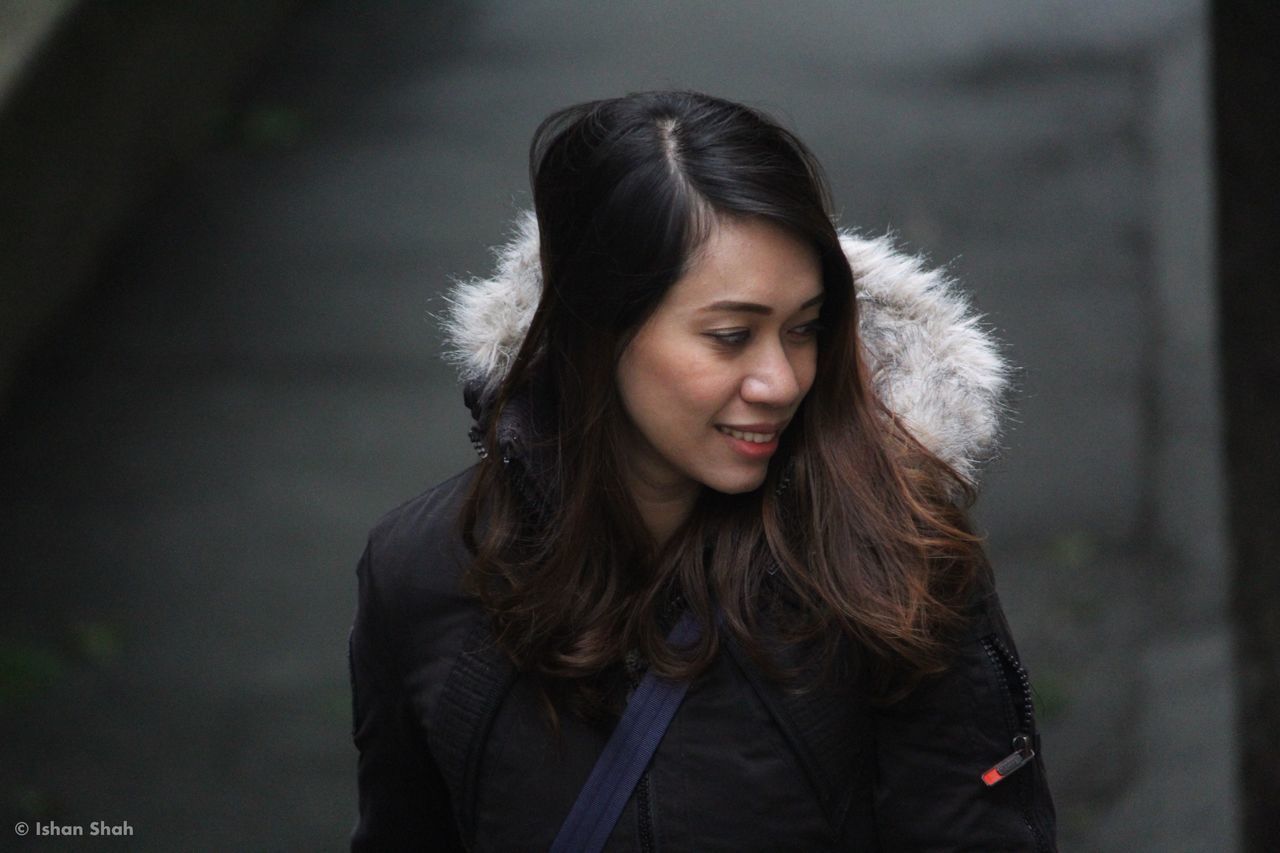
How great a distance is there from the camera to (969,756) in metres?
1.96

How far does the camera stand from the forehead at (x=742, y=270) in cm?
195

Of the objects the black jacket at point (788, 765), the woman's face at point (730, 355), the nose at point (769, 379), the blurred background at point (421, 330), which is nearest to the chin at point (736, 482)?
the woman's face at point (730, 355)

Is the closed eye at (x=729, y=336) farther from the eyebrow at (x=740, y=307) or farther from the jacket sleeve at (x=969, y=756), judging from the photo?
the jacket sleeve at (x=969, y=756)

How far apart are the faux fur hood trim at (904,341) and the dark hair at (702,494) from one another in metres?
0.05

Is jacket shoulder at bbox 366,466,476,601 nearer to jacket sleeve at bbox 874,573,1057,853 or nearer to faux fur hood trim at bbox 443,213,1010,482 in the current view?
faux fur hood trim at bbox 443,213,1010,482

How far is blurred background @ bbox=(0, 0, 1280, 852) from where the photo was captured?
3992 millimetres

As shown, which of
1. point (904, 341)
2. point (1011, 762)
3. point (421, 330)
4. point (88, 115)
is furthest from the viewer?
point (421, 330)

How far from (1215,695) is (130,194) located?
11.5ft

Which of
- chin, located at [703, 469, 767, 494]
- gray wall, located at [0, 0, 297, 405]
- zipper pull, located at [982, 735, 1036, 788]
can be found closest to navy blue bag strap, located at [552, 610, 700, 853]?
chin, located at [703, 469, 767, 494]

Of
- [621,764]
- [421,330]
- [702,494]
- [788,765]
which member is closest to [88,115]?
[421,330]

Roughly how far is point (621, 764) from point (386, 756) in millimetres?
454

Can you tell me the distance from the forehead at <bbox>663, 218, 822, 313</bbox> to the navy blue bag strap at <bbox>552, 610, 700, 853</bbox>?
453 mm

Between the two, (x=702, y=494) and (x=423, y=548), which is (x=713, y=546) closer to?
(x=702, y=494)

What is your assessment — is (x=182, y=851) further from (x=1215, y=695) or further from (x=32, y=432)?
(x=1215, y=695)
